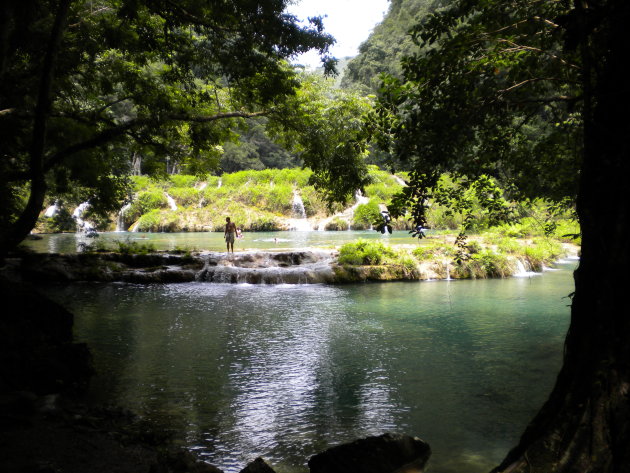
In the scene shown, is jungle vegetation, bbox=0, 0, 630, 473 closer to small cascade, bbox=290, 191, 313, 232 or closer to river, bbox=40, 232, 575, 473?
river, bbox=40, 232, 575, 473

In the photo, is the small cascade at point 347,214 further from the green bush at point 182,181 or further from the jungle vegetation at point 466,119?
the jungle vegetation at point 466,119

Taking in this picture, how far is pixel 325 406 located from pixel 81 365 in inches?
124

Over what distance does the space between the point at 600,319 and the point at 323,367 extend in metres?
4.96

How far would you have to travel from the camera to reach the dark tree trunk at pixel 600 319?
234 centimetres

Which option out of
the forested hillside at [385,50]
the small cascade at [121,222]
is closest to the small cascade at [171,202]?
the small cascade at [121,222]

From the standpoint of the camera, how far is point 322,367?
22.9 feet

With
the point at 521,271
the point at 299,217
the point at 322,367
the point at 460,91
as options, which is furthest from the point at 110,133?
the point at 299,217

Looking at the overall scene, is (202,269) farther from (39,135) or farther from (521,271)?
(521,271)

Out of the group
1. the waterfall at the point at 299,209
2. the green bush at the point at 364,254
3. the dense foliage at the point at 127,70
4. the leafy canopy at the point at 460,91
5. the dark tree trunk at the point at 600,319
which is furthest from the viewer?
the waterfall at the point at 299,209

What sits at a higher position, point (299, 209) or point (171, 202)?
point (171, 202)

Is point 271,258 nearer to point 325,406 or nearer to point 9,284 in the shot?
point 9,284

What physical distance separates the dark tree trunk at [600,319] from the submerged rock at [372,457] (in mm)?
1162

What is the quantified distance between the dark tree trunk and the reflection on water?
6.34 ft

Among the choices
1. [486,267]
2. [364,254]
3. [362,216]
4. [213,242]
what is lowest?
[486,267]
